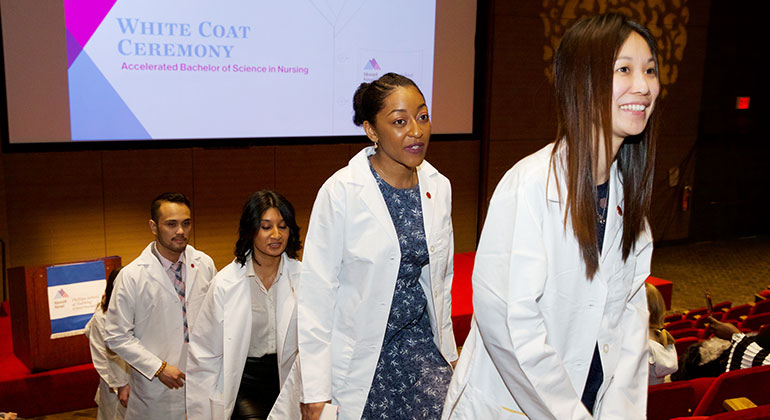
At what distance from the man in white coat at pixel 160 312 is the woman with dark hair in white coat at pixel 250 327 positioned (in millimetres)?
530

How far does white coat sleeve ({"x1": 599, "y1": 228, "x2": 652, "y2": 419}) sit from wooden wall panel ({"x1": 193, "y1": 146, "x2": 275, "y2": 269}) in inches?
221

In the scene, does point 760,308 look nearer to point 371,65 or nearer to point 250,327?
point 250,327

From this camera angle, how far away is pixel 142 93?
247 inches

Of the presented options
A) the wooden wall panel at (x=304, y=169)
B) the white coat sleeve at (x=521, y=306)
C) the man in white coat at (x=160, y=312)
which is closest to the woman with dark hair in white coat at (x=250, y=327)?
the man in white coat at (x=160, y=312)

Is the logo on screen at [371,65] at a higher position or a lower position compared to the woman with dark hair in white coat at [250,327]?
higher

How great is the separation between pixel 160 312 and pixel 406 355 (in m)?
1.62

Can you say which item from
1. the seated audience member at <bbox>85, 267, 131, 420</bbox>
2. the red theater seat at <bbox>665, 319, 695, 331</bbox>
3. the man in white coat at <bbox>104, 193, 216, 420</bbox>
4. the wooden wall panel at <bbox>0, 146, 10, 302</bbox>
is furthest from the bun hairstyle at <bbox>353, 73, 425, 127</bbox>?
the wooden wall panel at <bbox>0, 146, 10, 302</bbox>

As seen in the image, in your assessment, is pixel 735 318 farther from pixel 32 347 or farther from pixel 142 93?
pixel 142 93

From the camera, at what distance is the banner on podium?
164 inches

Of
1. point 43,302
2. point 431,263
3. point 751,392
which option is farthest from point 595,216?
point 43,302

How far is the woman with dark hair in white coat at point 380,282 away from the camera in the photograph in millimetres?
2312

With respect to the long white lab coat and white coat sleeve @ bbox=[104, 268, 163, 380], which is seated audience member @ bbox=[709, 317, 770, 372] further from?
the long white lab coat

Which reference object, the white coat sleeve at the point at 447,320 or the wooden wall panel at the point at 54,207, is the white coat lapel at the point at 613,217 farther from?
the wooden wall panel at the point at 54,207

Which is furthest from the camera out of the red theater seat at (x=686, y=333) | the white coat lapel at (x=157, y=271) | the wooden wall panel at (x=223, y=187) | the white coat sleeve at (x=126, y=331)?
the wooden wall panel at (x=223, y=187)
